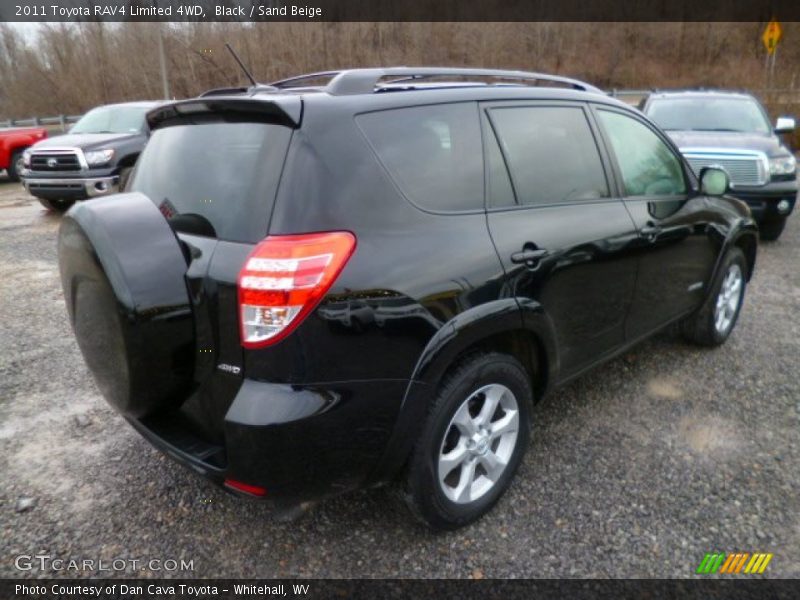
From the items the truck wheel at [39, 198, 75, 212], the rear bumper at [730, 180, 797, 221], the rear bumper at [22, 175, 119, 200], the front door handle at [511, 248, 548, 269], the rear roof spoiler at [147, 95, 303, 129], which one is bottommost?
the truck wheel at [39, 198, 75, 212]

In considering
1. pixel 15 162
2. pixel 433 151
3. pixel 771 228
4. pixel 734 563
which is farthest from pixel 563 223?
pixel 15 162

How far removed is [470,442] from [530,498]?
49 centimetres

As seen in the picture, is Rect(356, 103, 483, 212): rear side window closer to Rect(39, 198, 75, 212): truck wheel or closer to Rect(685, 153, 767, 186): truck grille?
Rect(685, 153, 767, 186): truck grille

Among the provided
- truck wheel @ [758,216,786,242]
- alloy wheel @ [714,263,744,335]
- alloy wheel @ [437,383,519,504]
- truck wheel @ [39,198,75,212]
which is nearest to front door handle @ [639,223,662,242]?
alloy wheel @ [714,263,744,335]

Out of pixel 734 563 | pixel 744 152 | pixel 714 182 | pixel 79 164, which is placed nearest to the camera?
pixel 734 563

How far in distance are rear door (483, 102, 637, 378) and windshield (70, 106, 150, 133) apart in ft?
29.0

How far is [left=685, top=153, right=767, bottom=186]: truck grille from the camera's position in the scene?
658 centimetres

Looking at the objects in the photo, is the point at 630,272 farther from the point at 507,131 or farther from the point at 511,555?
the point at 511,555

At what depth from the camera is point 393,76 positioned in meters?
2.49

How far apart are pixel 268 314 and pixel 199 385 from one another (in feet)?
1.47

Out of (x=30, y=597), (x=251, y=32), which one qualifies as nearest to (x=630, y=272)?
(x=30, y=597)

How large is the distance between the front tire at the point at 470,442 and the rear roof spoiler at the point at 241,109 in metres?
1.12

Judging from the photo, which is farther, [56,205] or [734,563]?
[56,205]

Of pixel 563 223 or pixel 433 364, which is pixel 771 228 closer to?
pixel 563 223
